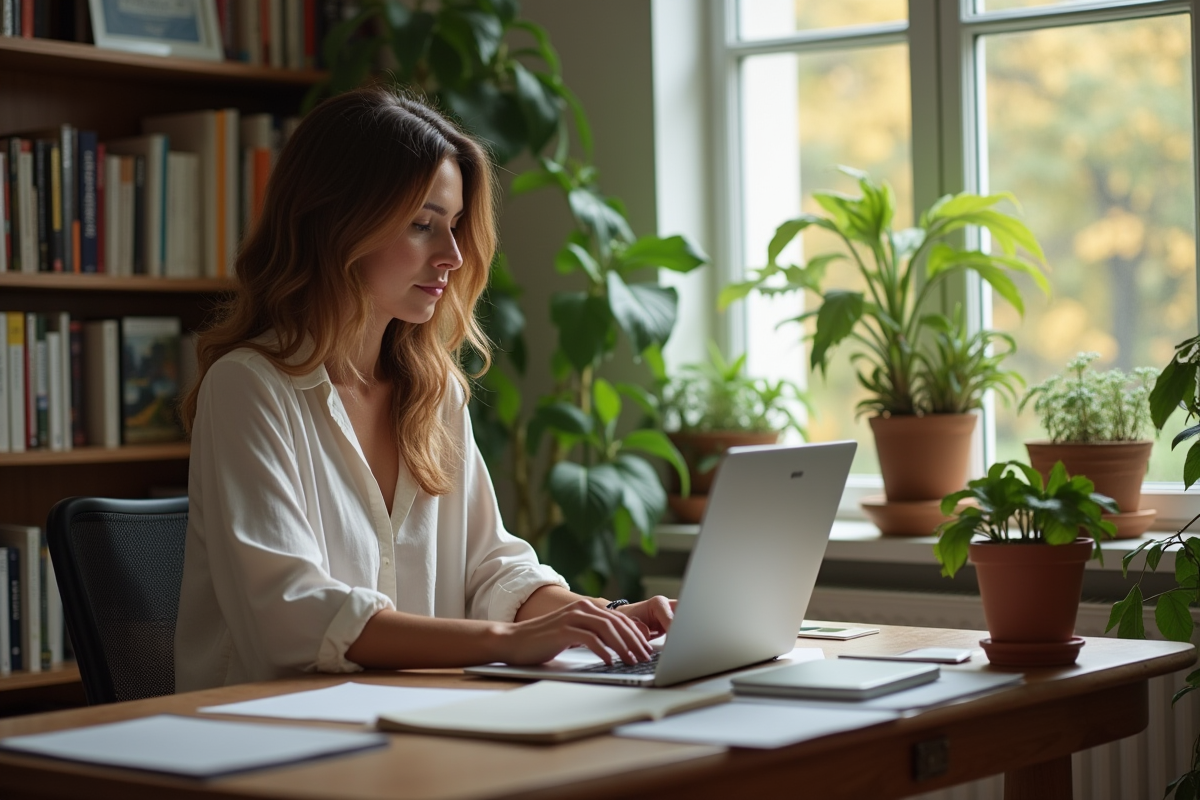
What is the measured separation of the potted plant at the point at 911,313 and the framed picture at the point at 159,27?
1.35 m

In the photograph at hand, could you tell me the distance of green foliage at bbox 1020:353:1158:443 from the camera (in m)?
2.68

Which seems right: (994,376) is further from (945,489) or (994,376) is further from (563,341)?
(563,341)

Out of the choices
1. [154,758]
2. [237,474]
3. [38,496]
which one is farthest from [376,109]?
[38,496]

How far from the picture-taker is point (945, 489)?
9.46 feet

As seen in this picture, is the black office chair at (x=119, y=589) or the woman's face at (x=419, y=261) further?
the woman's face at (x=419, y=261)

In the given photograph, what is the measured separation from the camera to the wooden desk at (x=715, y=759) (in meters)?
1.06

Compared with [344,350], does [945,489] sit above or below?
below

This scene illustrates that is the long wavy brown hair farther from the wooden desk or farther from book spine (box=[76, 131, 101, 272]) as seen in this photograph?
book spine (box=[76, 131, 101, 272])

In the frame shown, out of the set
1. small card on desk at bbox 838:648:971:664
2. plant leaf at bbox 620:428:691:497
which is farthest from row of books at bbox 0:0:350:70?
small card on desk at bbox 838:648:971:664

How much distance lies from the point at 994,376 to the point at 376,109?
4.67 feet

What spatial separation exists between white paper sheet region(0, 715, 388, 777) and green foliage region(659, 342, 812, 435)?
76.5 inches

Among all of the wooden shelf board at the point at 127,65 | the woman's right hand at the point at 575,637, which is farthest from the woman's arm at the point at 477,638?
the wooden shelf board at the point at 127,65

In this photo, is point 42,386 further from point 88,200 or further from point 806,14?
point 806,14

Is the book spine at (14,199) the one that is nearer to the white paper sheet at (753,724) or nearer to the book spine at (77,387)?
the book spine at (77,387)
